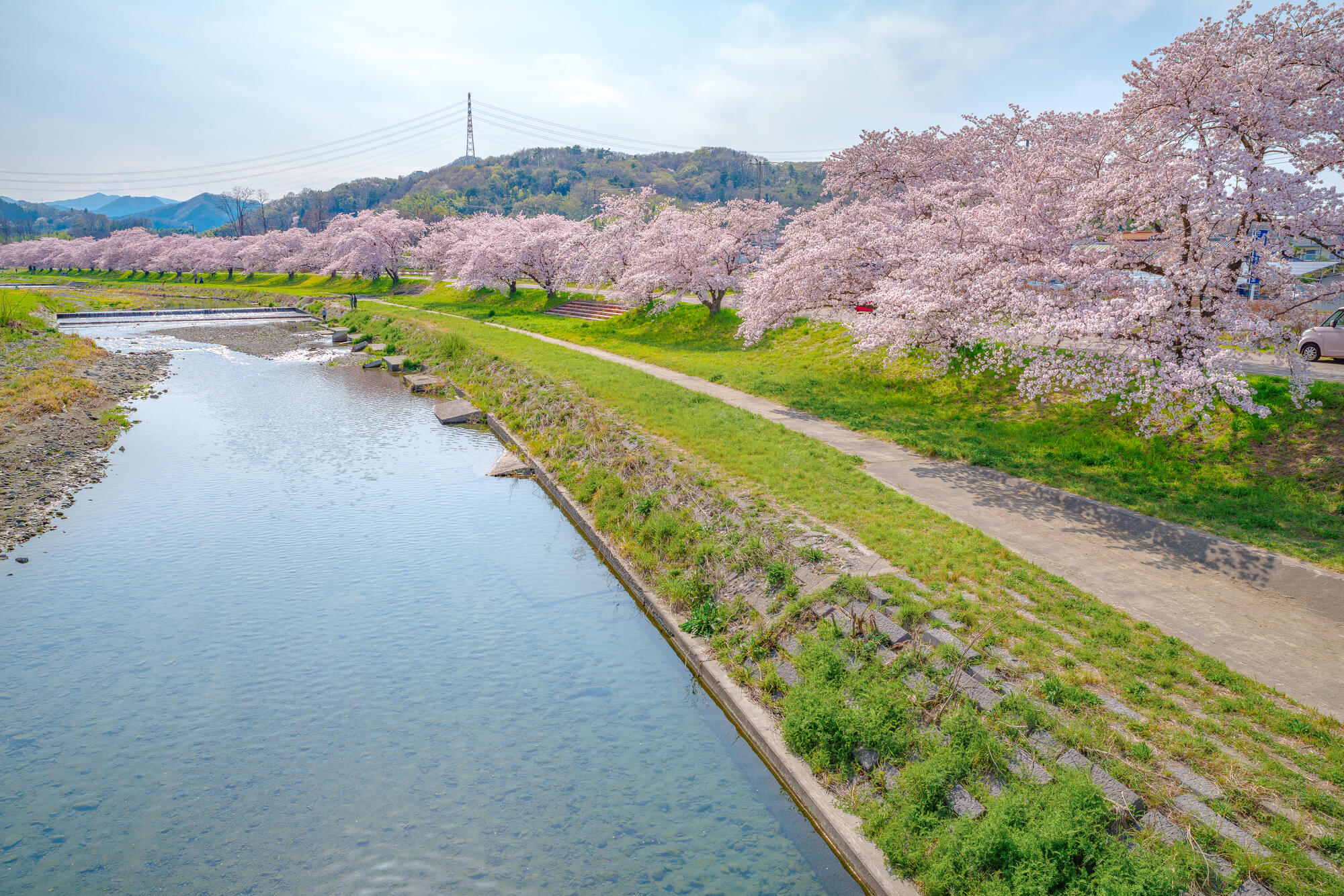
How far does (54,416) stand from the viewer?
21844mm

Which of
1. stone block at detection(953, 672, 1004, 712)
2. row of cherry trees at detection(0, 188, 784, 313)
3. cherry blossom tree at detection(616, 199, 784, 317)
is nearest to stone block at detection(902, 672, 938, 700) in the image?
stone block at detection(953, 672, 1004, 712)

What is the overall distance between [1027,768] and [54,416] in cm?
2713

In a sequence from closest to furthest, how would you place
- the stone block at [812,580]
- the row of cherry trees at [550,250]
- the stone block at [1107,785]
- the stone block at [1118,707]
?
the stone block at [1107,785]
the stone block at [1118,707]
the stone block at [812,580]
the row of cherry trees at [550,250]

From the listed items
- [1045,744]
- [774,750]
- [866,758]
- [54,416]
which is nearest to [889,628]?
[866,758]

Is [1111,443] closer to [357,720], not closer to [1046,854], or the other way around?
[1046,854]

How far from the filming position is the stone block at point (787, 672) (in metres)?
7.87

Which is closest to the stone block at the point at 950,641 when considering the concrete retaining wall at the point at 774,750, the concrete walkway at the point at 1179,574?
the concrete retaining wall at the point at 774,750

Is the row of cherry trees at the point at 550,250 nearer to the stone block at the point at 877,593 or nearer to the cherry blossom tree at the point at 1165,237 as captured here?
the cherry blossom tree at the point at 1165,237

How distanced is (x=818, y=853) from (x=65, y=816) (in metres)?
7.14

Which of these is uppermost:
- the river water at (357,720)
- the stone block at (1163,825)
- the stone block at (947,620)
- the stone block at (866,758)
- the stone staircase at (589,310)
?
the stone staircase at (589,310)

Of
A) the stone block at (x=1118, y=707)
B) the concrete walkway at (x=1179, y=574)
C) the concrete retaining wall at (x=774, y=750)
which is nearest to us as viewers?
the concrete retaining wall at (x=774, y=750)

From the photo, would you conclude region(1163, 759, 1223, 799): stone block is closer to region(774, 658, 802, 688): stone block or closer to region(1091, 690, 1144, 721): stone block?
region(1091, 690, 1144, 721): stone block

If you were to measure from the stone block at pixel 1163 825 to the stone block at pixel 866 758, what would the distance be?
207 cm

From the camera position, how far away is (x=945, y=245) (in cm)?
1703
